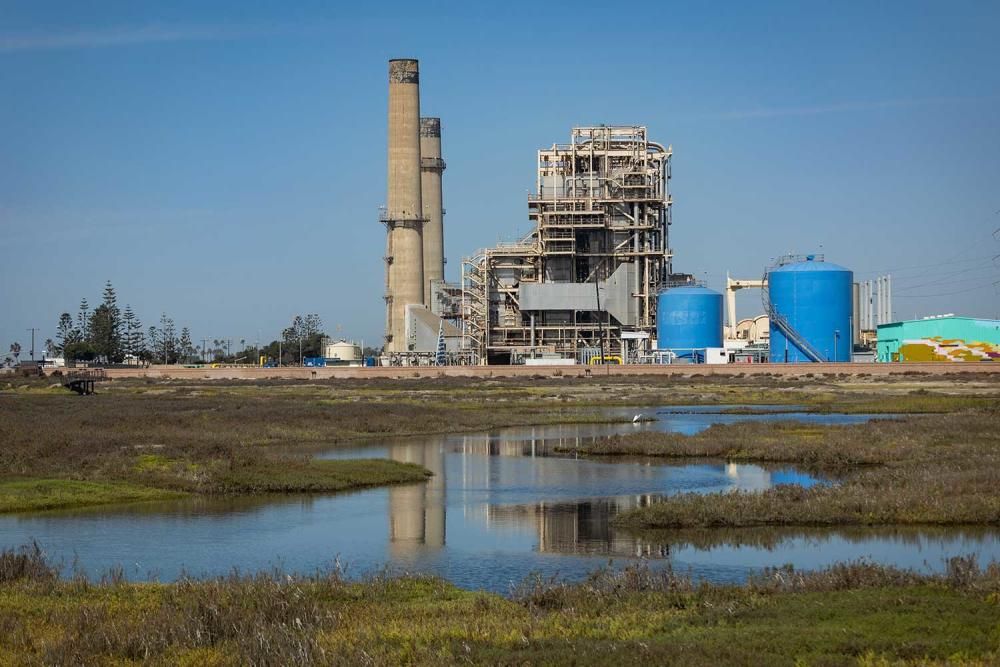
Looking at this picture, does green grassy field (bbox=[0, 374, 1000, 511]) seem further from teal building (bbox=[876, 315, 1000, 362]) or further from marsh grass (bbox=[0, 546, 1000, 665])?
teal building (bbox=[876, 315, 1000, 362])

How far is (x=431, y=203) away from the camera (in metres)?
136

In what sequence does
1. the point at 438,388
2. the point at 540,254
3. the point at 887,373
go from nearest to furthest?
1. the point at 438,388
2. the point at 887,373
3. the point at 540,254

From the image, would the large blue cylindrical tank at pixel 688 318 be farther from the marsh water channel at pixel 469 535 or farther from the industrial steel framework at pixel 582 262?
the marsh water channel at pixel 469 535

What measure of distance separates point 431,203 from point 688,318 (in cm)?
3773

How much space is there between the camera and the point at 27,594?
1927 centimetres

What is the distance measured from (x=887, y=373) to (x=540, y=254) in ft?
104

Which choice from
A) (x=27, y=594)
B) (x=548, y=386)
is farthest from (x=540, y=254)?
(x=27, y=594)

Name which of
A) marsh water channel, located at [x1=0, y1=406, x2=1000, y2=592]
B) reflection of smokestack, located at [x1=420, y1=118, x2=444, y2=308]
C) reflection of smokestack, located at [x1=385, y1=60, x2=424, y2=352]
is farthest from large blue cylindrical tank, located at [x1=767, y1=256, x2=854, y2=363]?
marsh water channel, located at [x1=0, y1=406, x2=1000, y2=592]

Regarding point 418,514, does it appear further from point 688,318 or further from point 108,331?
point 108,331

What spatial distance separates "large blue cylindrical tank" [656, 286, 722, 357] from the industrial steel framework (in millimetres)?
2884

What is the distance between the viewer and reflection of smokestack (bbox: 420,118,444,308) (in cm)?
13512

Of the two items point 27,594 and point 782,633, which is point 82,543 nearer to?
point 27,594

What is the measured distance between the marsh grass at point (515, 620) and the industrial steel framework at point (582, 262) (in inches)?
3620

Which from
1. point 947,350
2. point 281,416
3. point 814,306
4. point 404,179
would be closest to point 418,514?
point 281,416
